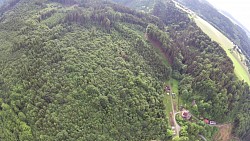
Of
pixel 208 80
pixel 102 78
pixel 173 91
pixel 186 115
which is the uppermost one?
pixel 208 80

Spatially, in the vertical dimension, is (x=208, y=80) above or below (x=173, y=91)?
above

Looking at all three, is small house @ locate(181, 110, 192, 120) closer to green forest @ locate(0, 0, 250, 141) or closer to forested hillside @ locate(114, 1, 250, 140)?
green forest @ locate(0, 0, 250, 141)

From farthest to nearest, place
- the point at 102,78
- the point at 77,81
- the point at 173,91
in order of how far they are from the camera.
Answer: the point at 173,91
the point at 102,78
the point at 77,81

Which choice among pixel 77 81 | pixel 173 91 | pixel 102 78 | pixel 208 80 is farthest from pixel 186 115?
pixel 77 81

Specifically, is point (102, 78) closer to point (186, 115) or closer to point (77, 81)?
point (77, 81)

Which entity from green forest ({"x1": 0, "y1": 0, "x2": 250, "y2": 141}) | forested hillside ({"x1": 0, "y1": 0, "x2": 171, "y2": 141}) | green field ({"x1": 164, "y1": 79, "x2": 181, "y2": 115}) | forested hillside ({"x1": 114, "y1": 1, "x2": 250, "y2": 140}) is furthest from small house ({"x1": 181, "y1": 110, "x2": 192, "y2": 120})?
forested hillside ({"x1": 0, "y1": 0, "x2": 171, "y2": 141})

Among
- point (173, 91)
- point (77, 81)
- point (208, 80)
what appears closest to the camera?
point (77, 81)

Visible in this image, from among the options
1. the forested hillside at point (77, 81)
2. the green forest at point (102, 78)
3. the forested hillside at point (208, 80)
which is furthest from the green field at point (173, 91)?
the forested hillside at point (77, 81)

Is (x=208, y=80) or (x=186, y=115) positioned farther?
(x=208, y=80)

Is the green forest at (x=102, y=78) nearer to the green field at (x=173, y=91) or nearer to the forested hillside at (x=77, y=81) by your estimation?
the forested hillside at (x=77, y=81)
